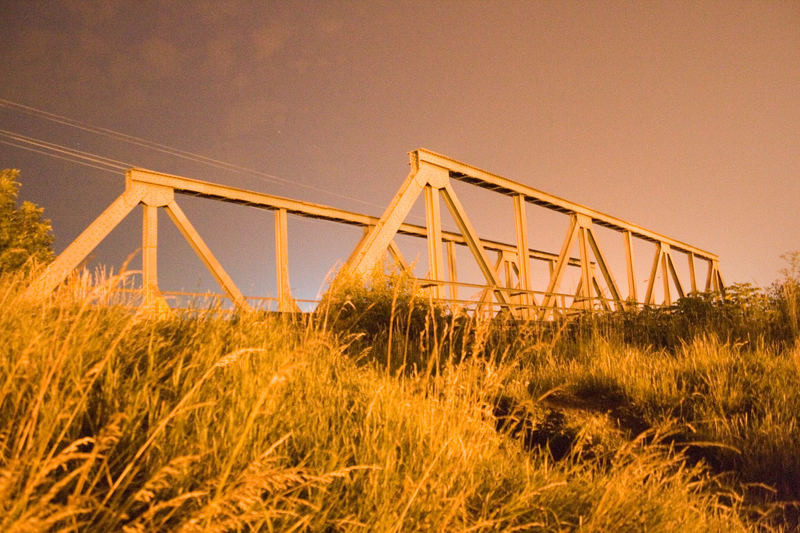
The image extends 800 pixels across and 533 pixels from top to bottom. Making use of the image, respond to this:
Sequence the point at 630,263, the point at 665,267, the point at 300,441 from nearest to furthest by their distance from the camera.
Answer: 1. the point at 300,441
2. the point at 630,263
3. the point at 665,267

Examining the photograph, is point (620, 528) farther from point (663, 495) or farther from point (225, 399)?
point (225, 399)

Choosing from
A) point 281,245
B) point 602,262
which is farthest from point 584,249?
point 281,245

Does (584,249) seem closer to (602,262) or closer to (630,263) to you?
(602,262)

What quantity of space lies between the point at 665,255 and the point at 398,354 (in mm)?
19604

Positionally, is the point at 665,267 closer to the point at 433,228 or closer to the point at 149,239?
the point at 433,228

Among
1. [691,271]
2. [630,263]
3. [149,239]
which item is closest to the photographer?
[149,239]

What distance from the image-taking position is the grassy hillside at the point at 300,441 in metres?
1.98

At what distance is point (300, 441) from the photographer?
2.83 meters

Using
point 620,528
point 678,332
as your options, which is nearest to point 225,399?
point 620,528

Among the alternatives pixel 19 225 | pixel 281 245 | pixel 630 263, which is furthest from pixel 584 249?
pixel 19 225

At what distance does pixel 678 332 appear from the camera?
1023 cm

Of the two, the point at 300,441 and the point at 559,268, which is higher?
the point at 559,268

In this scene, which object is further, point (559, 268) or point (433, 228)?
point (559, 268)

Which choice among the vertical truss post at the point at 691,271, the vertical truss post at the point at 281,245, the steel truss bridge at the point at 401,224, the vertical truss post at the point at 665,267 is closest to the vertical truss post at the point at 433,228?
the steel truss bridge at the point at 401,224
